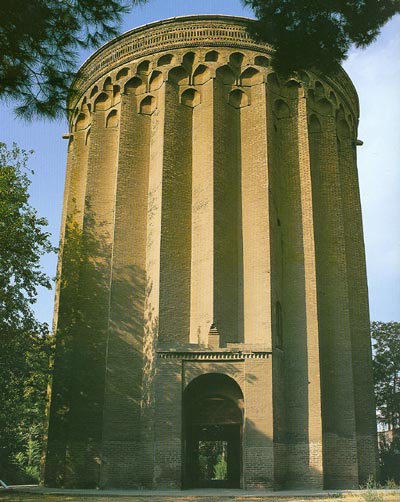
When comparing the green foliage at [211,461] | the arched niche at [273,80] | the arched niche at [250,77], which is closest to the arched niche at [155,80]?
the arched niche at [250,77]

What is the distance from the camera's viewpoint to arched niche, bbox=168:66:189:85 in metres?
19.1

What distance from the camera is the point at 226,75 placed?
19125 mm

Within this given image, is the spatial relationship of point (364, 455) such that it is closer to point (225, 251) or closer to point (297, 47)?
point (225, 251)

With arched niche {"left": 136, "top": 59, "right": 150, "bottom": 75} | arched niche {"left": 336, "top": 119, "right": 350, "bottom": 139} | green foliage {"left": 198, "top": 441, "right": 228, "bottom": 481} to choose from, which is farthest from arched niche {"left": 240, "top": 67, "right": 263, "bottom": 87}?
green foliage {"left": 198, "top": 441, "right": 228, "bottom": 481}

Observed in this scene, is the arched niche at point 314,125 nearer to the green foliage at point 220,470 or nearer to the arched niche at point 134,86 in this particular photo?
the arched niche at point 134,86

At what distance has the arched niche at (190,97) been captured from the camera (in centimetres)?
1898

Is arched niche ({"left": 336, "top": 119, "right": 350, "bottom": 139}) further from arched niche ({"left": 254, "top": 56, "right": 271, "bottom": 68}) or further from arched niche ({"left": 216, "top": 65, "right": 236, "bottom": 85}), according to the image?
arched niche ({"left": 216, "top": 65, "right": 236, "bottom": 85})

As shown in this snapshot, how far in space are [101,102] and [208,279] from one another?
7507 millimetres

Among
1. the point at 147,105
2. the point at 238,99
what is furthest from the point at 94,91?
the point at 238,99

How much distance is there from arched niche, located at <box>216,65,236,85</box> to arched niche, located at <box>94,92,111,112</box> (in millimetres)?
3860

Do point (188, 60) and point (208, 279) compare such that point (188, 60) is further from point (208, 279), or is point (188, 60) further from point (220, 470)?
point (220, 470)

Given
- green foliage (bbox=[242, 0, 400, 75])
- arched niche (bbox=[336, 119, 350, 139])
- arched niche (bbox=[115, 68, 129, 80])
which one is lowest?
green foliage (bbox=[242, 0, 400, 75])

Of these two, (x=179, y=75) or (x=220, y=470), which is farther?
(x=220, y=470)

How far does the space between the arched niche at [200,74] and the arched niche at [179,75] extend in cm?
27
